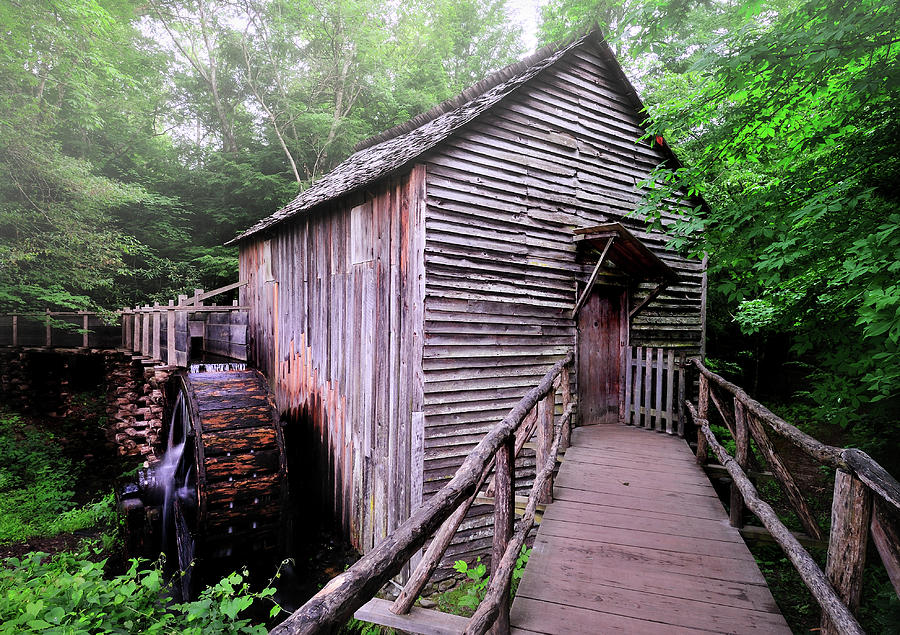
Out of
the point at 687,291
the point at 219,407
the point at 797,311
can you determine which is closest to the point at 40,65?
the point at 219,407

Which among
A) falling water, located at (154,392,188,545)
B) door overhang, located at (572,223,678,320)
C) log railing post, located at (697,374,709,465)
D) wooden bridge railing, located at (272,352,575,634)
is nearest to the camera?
wooden bridge railing, located at (272,352,575,634)

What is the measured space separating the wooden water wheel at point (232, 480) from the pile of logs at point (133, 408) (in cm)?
322

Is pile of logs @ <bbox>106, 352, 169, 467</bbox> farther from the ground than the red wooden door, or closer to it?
closer to it

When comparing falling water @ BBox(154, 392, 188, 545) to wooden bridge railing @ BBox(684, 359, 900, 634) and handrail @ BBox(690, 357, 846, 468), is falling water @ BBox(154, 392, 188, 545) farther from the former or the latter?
wooden bridge railing @ BBox(684, 359, 900, 634)

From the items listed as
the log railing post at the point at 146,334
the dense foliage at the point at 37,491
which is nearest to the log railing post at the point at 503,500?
the log railing post at the point at 146,334

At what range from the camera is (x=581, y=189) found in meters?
7.20

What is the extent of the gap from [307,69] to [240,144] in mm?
4530

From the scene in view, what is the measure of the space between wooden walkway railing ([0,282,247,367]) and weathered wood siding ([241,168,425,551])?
1.27 m

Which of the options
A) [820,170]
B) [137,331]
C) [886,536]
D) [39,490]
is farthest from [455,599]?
[39,490]

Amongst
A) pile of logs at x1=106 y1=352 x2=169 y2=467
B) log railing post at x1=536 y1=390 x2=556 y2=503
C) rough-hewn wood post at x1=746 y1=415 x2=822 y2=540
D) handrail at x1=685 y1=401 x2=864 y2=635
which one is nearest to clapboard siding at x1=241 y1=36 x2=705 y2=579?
log railing post at x1=536 y1=390 x2=556 y2=503

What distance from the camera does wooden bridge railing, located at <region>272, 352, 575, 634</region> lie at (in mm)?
1173

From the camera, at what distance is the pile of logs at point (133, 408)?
34.1 feet

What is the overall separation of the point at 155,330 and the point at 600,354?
26.6 ft

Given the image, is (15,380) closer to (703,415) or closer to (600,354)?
(600,354)
